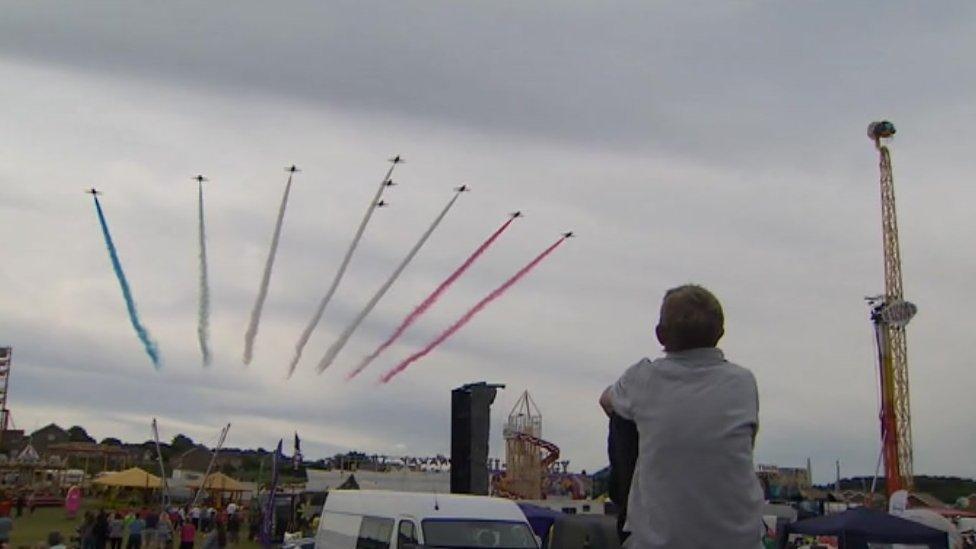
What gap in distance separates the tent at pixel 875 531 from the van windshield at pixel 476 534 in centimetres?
714

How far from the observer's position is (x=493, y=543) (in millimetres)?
15156

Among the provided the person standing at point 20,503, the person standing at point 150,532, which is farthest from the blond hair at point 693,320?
the person standing at point 20,503

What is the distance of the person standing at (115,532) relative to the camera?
107 ft

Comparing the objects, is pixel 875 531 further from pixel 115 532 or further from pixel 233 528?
pixel 233 528

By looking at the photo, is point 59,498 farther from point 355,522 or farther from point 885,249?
point 885,249

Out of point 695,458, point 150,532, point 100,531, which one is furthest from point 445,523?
point 150,532

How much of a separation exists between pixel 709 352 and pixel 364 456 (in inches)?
2424

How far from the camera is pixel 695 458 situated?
3059 millimetres

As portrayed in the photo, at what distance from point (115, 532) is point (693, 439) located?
33529mm

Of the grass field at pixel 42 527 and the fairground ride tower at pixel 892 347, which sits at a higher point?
the fairground ride tower at pixel 892 347

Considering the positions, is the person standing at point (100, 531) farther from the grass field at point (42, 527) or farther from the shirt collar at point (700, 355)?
the shirt collar at point (700, 355)

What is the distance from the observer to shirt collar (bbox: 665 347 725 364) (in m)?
3.25

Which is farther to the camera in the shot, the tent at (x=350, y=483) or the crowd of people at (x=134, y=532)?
the tent at (x=350, y=483)

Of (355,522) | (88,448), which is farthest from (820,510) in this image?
(88,448)
